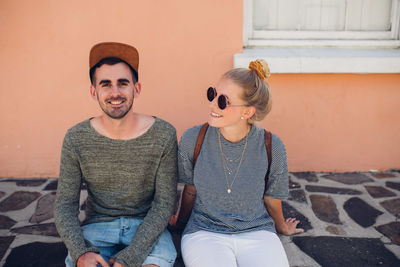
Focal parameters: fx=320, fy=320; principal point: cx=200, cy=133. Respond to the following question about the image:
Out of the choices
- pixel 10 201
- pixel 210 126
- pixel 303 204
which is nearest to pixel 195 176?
pixel 210 126

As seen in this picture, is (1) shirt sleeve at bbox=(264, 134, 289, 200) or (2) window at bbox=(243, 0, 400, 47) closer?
(1) shirt sleeve at bbox=(264, 134, 289, 200)

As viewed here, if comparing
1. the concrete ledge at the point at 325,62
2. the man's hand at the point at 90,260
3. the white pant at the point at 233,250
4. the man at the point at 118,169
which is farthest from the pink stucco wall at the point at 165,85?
the man's hand at the point at 90,260

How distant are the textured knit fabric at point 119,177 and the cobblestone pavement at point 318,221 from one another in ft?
1.66

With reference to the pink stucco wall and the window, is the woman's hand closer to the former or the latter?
the pink stucco wall

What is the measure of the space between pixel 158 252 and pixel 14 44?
2.87 metres

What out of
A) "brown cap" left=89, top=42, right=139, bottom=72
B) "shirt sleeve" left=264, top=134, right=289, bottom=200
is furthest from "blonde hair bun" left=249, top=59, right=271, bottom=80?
"brown cap" left=89, top=42, right=139, bottom=72

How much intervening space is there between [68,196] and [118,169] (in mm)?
365

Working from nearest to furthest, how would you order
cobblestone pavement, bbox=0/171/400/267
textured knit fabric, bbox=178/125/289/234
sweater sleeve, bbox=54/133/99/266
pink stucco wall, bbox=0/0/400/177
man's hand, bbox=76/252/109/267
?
man's hand, bbox=76/252/109/267 → sweater sleeve, bbox=54/133/99/266 → textured knit fabric, bbox=178/125/289/234 → cobblestone pavement, bbox=0/171/400/267 → pink stucco wall, bbox=0/0/400/177

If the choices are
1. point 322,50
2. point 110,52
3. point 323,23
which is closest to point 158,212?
point 110,52

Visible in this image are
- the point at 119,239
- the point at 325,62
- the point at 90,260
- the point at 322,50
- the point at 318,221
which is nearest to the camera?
the point at 90,260

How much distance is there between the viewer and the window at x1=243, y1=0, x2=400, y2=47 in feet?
12.4

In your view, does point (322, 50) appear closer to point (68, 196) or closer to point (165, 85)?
point (165, 85)

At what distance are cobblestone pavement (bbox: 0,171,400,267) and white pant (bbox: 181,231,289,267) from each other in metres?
0.42

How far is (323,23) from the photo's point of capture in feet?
12.6
